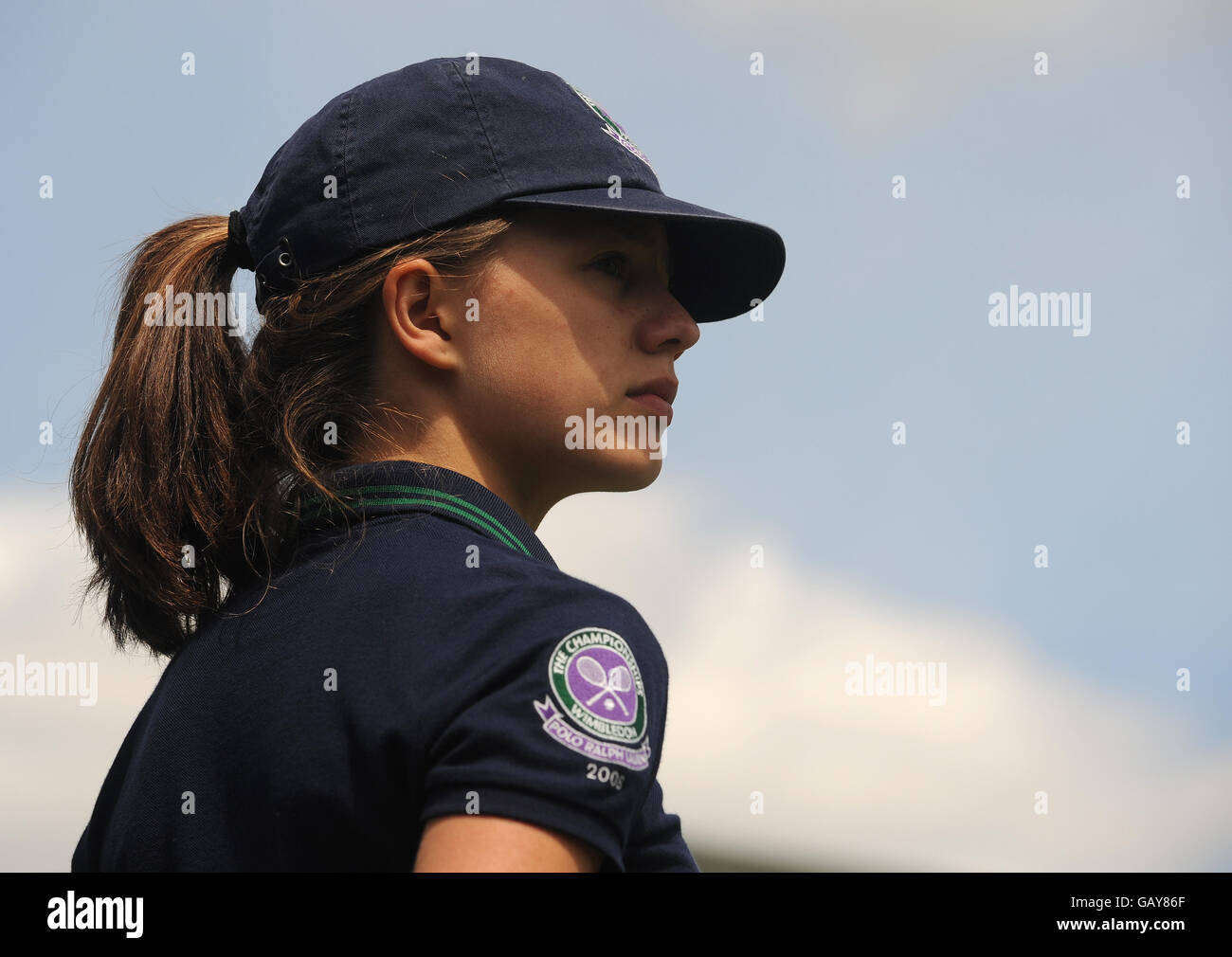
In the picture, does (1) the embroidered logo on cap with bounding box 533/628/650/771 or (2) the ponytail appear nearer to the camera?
(1) the embroidered logo on cap with bounding box 533/628/650/771

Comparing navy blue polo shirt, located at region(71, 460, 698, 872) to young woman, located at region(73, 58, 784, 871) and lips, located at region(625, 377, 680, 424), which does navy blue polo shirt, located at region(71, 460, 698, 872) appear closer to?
young woman, located at region(73, 58, 784, 871)

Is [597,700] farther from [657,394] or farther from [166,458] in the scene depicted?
[166,458]

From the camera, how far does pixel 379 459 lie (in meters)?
2.26

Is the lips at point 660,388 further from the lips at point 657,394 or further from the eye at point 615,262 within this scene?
the eye at point 615,262

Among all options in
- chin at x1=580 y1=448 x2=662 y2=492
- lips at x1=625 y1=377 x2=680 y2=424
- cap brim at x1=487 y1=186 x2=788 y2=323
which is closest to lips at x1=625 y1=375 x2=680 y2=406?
lips at x1=625 y1=377 x2=680 y2=424

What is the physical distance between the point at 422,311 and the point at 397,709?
95 cm

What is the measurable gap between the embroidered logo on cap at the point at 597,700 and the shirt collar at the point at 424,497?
18.1 inches

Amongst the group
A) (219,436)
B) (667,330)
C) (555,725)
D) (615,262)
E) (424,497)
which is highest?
(615,262)

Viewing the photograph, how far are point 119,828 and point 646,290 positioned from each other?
1.42m

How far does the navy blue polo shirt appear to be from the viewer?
1539 mm

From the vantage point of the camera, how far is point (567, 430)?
7.46ft

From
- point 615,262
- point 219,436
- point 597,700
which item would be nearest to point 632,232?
point 615,262
